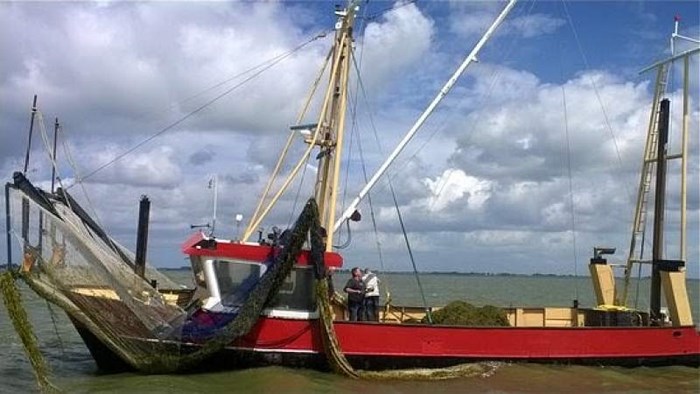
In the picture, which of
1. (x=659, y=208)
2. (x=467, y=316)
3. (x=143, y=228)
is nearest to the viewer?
(x=467, y=316)

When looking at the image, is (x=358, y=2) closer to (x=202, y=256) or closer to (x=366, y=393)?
(x=202, y=256)

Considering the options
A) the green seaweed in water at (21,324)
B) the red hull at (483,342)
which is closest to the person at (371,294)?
the red hull at (483,342)

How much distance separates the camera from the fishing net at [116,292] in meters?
13.9

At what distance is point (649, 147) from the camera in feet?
65.9

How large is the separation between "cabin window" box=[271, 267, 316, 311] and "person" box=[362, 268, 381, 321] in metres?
1.28

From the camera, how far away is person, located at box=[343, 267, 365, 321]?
17.0 meters

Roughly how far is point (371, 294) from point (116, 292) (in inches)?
209

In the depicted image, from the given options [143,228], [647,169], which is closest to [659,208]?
[647,169]

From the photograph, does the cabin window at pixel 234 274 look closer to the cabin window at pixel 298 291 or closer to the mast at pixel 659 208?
the cabin window at pixel 298 291

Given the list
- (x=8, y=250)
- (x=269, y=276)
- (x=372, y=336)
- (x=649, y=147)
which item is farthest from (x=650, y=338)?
(x=8, y=250)

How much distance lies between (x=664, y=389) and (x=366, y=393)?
637 cm

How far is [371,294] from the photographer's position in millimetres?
17172

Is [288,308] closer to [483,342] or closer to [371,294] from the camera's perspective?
[371,294]

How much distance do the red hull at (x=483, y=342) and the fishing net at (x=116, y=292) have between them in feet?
2.93
